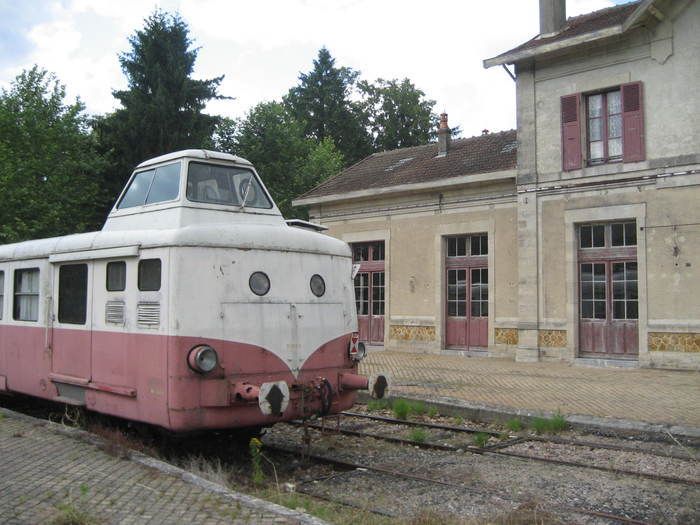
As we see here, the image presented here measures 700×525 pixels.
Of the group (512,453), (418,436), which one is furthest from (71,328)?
(512,453)

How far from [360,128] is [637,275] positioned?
3275 centimetres

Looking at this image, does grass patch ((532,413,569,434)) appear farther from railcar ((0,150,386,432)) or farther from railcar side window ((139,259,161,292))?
railcar side window ((139,259,161,292))

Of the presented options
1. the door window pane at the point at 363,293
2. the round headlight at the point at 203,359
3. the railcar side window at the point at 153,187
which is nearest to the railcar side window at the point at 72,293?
the railcar side window at the point at 153,187

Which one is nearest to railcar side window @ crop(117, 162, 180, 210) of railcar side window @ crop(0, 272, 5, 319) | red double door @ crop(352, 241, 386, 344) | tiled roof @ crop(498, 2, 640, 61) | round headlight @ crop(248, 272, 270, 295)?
round headlight @ crop(248, 272, 270, 295)

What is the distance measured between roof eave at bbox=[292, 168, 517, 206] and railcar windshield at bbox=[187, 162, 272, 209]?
10.7 meters

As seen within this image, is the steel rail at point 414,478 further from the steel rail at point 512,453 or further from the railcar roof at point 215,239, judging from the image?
the railcar roof at point 215,239

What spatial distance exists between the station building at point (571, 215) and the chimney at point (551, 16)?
3cm

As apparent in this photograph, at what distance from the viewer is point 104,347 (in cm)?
718

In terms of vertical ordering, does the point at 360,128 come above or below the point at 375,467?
above

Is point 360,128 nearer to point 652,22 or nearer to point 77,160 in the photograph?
point 77,160

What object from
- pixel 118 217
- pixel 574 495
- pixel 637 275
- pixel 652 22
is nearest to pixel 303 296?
pixel 118 217

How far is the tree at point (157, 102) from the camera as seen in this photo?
25.5m

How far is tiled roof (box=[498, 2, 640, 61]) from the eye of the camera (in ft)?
53.2

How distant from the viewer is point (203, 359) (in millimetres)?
6281
